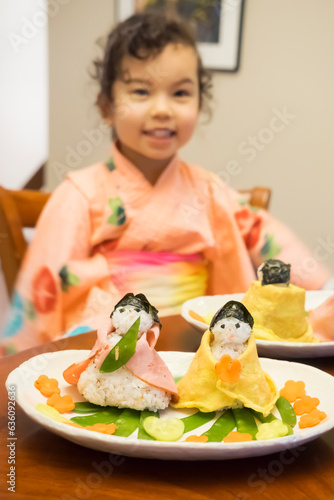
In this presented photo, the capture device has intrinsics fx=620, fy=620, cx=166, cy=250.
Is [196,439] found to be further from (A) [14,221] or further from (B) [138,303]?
(A) [14,221]

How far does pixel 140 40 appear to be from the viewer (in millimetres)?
1240

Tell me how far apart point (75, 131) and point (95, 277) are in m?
0.93

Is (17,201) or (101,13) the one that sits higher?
(101,13)

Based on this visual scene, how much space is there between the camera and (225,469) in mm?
486

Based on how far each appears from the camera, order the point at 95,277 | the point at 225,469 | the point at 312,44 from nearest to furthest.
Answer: the point at 225,469
the point at 95,277
the point at 312,44

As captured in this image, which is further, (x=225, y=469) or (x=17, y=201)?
(x=17, y=201)

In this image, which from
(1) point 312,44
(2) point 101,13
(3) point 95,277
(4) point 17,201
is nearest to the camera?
(3) point 95,277

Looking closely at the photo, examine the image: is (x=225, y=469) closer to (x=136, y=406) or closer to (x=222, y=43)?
(x=136, y=406)

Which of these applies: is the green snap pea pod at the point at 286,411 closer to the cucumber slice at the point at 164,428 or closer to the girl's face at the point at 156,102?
the cucumber slice at the point at 164,428

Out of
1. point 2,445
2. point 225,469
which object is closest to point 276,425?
point 225,469

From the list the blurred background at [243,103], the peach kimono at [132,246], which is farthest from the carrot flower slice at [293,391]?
the blurred background at [243,103]

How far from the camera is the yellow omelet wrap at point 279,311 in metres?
0.71

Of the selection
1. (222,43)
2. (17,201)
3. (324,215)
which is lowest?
(324,215)

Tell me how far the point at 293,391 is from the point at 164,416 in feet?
0.43
